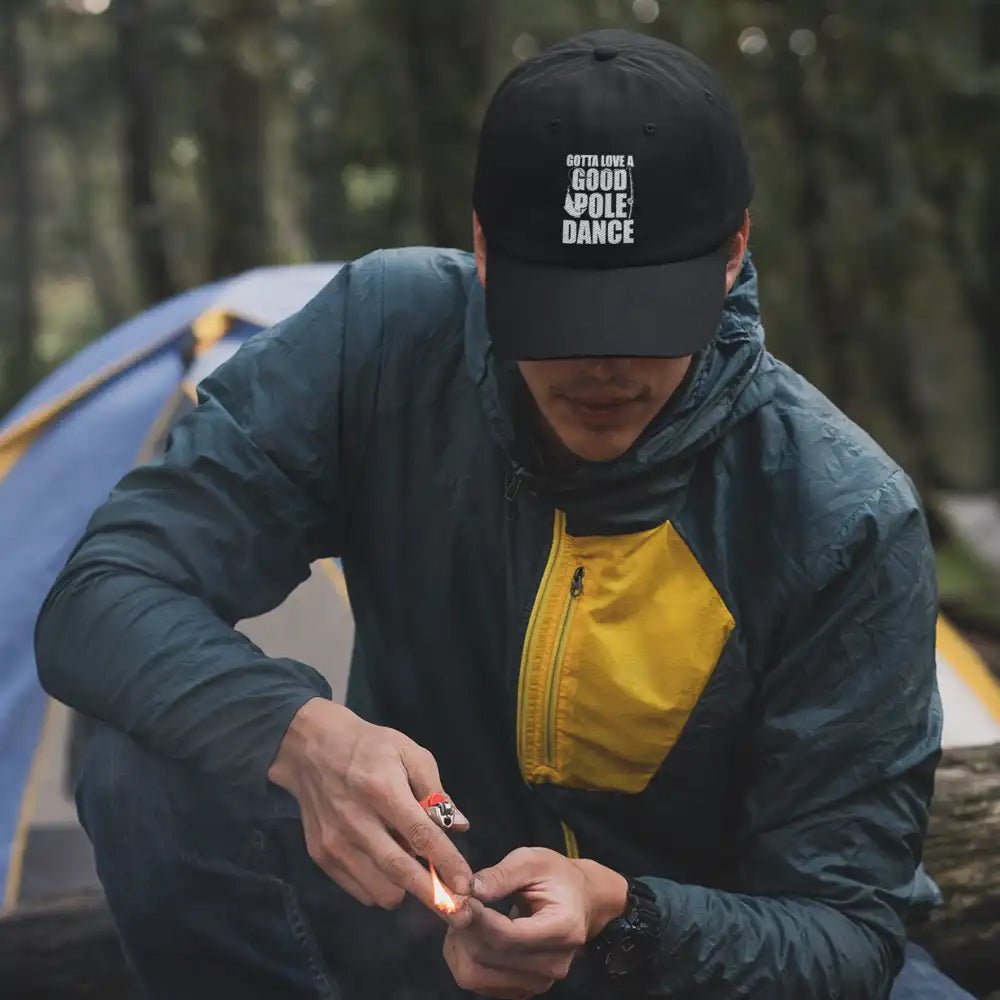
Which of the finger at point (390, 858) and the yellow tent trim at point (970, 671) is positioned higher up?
the finger at point (390, 858)

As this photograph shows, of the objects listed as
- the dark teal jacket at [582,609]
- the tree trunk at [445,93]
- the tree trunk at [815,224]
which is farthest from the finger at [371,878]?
the tree trunk at [815,224]

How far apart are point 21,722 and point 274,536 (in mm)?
1683

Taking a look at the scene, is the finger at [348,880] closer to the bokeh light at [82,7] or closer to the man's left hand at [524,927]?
the man's left hand at [524,927]

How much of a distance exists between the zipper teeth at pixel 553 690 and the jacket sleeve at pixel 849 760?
0.80 ft

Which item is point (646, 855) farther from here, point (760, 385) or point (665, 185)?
point (665, 185)

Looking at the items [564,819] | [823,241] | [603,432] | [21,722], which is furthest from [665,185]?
[823,241]

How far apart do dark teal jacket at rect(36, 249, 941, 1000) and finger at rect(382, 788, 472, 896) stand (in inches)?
9.6

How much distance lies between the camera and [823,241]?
7902 millimetres

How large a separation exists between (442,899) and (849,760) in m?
0.58

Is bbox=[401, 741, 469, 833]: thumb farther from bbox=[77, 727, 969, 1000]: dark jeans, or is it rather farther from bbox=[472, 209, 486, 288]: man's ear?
bbox=[472, 209, 486, 288]: man's ear

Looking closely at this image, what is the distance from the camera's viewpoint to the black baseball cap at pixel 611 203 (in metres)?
1.67

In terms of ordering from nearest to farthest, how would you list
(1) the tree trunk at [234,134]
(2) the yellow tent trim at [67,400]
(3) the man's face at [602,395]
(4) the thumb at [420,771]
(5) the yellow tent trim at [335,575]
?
(4) the thumb at [420,771], (3) the man's face at [602,395], (5) the yellow tent trim at [335,575], (2) the yellow tent trim at [67,400], (1) the tree trunk at [234,134]

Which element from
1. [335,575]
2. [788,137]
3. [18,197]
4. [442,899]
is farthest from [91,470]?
[18,197]

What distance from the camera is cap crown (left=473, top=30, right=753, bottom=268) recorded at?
1672 millimetres
